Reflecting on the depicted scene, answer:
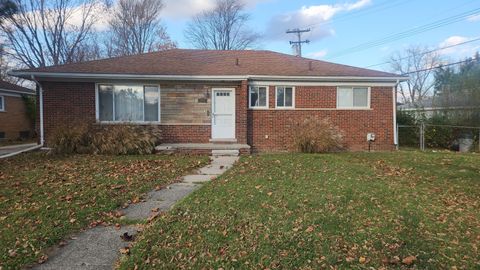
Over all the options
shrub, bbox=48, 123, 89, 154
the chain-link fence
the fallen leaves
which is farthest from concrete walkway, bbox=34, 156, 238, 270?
the chain-link fence

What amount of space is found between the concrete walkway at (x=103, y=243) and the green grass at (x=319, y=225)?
→ 271 millimetres

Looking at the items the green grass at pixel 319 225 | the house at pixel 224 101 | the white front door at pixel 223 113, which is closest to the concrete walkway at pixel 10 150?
the house at pixel 224 101

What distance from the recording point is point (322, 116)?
13.6 metres

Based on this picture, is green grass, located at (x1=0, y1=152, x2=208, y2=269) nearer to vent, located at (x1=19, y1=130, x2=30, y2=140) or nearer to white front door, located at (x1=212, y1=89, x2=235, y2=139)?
white front door, located at (x1=212, y1=89, x2=235, y2=139)

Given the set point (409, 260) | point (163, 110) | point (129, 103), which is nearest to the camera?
point (409, 260)

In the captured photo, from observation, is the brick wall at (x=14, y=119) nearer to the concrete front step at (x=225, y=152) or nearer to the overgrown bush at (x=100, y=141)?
the overgrown bush at (x=100, y=141)

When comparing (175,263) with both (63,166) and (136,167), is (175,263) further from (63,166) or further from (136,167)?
(63,166)

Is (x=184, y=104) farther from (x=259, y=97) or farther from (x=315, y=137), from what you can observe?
(x=315, y=137)

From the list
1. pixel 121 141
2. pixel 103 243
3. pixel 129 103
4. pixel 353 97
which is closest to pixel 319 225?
pixel 103 243

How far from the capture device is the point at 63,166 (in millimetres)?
9188

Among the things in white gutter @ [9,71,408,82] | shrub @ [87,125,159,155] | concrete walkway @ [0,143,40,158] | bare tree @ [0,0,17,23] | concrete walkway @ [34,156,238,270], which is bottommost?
concrete walkway @ [34,156,238,270]

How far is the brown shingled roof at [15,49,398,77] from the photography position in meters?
13.2

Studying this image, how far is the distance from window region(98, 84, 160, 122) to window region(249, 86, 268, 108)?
354 cm

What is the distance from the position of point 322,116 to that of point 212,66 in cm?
485
